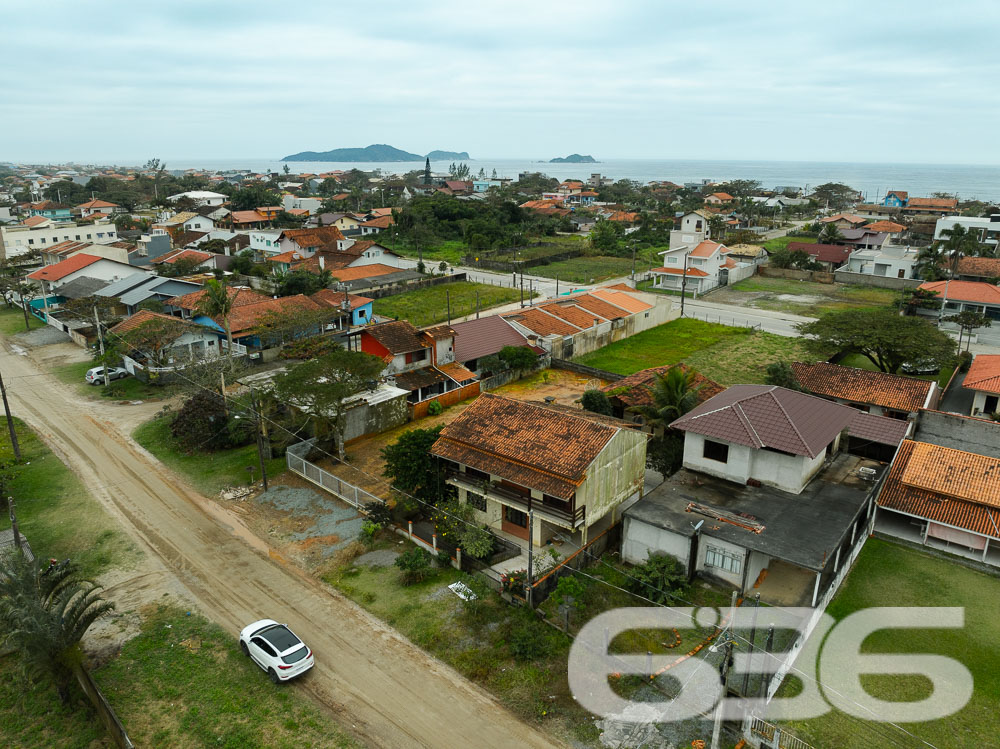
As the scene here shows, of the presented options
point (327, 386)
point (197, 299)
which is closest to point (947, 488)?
point (327, 386)

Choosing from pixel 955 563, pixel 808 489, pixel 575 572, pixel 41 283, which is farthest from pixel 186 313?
pixel 955 563

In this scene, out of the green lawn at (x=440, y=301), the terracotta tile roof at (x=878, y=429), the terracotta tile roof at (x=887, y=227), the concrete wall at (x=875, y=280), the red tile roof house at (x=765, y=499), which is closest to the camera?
the red tile roof house at (x=765, y=499)

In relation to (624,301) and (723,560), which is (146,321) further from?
(723,560)

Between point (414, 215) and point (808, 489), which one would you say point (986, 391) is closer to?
point (808, 489)

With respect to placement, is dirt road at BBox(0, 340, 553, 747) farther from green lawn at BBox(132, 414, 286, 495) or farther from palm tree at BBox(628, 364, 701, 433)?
palm tree at BBox(628, 364, 701, 433)

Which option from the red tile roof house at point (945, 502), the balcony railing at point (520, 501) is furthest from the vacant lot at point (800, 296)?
the balcony railing at point (520, 501)

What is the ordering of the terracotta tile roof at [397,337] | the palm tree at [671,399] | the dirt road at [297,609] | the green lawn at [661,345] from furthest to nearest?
the green lawn at [661,345]
the terracotta tile roof at [397,337]
the palm tree at [671,399]
the dirt road at [297,609]

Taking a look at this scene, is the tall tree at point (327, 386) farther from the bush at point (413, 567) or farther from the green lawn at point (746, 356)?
the green lawn at point (746, 356)
